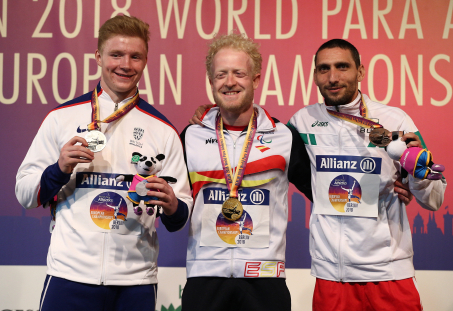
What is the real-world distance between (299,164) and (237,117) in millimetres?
392

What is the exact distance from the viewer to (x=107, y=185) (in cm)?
185

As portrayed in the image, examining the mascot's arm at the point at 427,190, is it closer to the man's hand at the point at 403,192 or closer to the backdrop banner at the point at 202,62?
the man's hand at the point at 403,192

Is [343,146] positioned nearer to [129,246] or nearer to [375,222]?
[375,222]

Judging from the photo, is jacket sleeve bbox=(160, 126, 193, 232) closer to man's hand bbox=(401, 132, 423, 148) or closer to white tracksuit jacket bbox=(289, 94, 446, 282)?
white tracksuit jacket bbox=(289, 94, 446, 282)

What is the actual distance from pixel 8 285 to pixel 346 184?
8.62 ft

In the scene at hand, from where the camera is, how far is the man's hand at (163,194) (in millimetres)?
1676

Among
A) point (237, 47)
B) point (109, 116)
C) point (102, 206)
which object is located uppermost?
point (237, 47)

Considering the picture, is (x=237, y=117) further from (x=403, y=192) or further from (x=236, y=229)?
(x=403, y=192)

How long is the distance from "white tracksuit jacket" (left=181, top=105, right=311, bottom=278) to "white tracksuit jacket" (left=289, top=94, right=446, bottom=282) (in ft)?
0.50

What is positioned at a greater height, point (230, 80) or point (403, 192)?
point (230, 80)

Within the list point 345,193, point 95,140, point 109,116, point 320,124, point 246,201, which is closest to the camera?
point 95,140

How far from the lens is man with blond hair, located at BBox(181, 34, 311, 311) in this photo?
6.39 feet

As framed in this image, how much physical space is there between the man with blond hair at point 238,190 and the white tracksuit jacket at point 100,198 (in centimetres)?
17

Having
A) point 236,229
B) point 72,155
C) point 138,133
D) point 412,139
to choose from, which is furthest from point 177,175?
point 412,139
